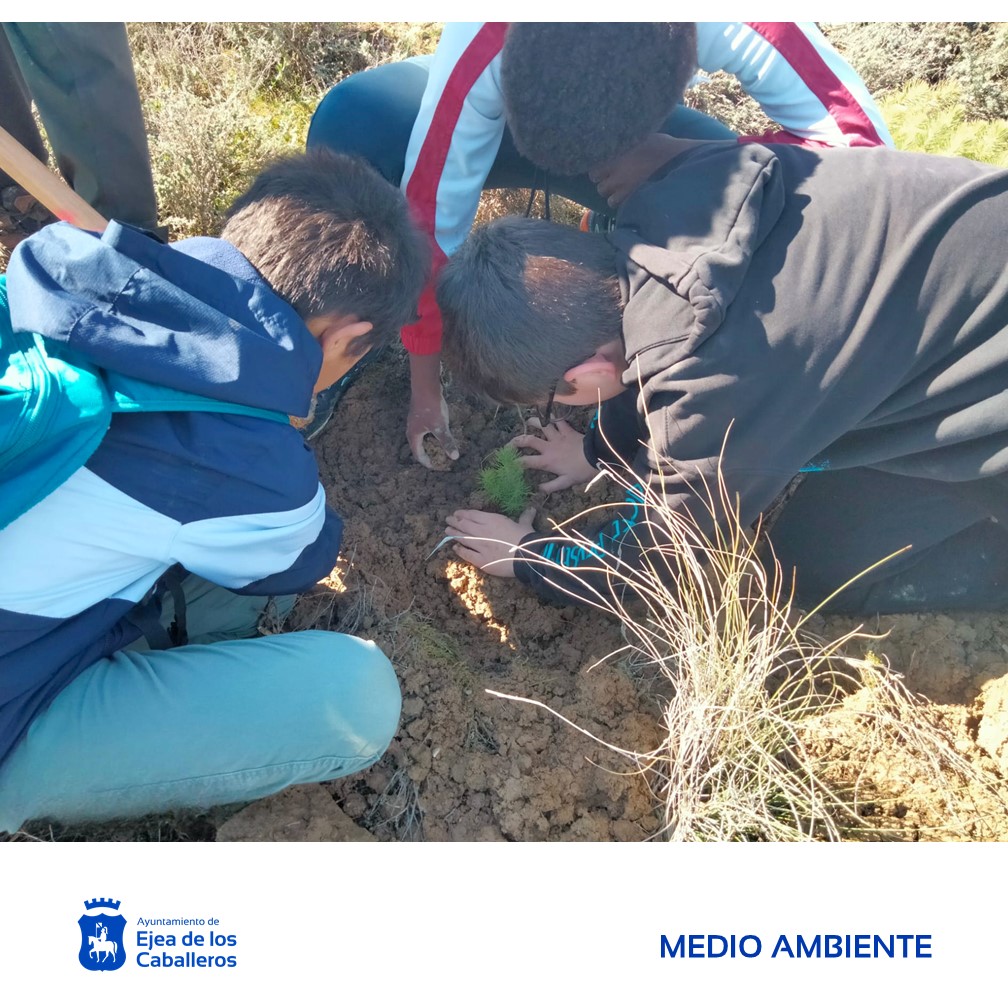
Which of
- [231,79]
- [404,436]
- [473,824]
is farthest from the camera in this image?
[231,79]

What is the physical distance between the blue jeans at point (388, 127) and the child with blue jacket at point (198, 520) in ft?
2.13

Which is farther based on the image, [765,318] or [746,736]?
[746,736]

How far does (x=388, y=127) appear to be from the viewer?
240 centimetres

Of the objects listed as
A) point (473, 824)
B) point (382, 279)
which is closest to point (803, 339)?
point (382, 279)

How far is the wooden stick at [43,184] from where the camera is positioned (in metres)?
2.29

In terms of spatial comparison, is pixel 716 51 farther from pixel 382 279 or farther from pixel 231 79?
pixel 231 79

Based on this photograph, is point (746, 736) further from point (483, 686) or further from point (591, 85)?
point (591, 85)

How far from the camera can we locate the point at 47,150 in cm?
291

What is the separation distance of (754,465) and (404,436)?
1313 millimetres

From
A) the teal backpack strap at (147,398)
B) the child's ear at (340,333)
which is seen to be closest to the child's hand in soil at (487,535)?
the child's ear at (340,333)

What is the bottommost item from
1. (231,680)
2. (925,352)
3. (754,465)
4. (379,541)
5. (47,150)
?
(379,541)

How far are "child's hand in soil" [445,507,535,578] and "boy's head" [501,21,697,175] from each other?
40.6 inches

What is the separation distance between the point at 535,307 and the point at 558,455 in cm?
90
